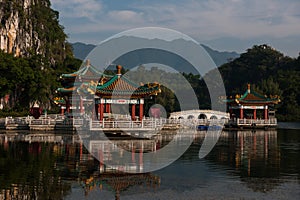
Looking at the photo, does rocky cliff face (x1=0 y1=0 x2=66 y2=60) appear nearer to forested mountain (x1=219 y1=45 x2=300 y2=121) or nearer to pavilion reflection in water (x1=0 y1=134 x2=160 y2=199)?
forested mountain (x1=219 y1=45 x2=300 y2=121)

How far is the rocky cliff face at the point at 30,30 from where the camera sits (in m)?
63.5

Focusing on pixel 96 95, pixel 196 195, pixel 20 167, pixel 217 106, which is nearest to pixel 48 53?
pixel 217 106

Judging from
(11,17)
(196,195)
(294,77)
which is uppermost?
(11,17)

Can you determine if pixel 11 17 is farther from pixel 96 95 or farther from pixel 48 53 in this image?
pixel 96 95

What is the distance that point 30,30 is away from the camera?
228ft

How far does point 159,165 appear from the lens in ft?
57.4

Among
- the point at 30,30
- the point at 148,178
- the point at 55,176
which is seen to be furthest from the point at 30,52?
the point at 148,178

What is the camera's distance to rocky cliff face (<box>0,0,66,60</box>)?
63531 millimetres

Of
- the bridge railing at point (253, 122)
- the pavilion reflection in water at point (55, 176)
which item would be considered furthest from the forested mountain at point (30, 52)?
the pavilion reflection in water at point (55, 176)

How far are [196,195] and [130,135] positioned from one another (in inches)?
766

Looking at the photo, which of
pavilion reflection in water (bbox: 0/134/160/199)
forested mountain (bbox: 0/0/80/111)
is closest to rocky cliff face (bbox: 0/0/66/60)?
forested mountain (bbox: 0/0/80/111)

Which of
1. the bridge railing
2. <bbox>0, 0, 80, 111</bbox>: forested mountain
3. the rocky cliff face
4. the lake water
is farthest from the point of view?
the rocky cliff face

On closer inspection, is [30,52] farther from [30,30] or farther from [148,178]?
[148,178]

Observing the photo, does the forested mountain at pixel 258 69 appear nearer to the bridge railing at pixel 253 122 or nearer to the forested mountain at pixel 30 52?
the bridge railing at pixel 253 122
